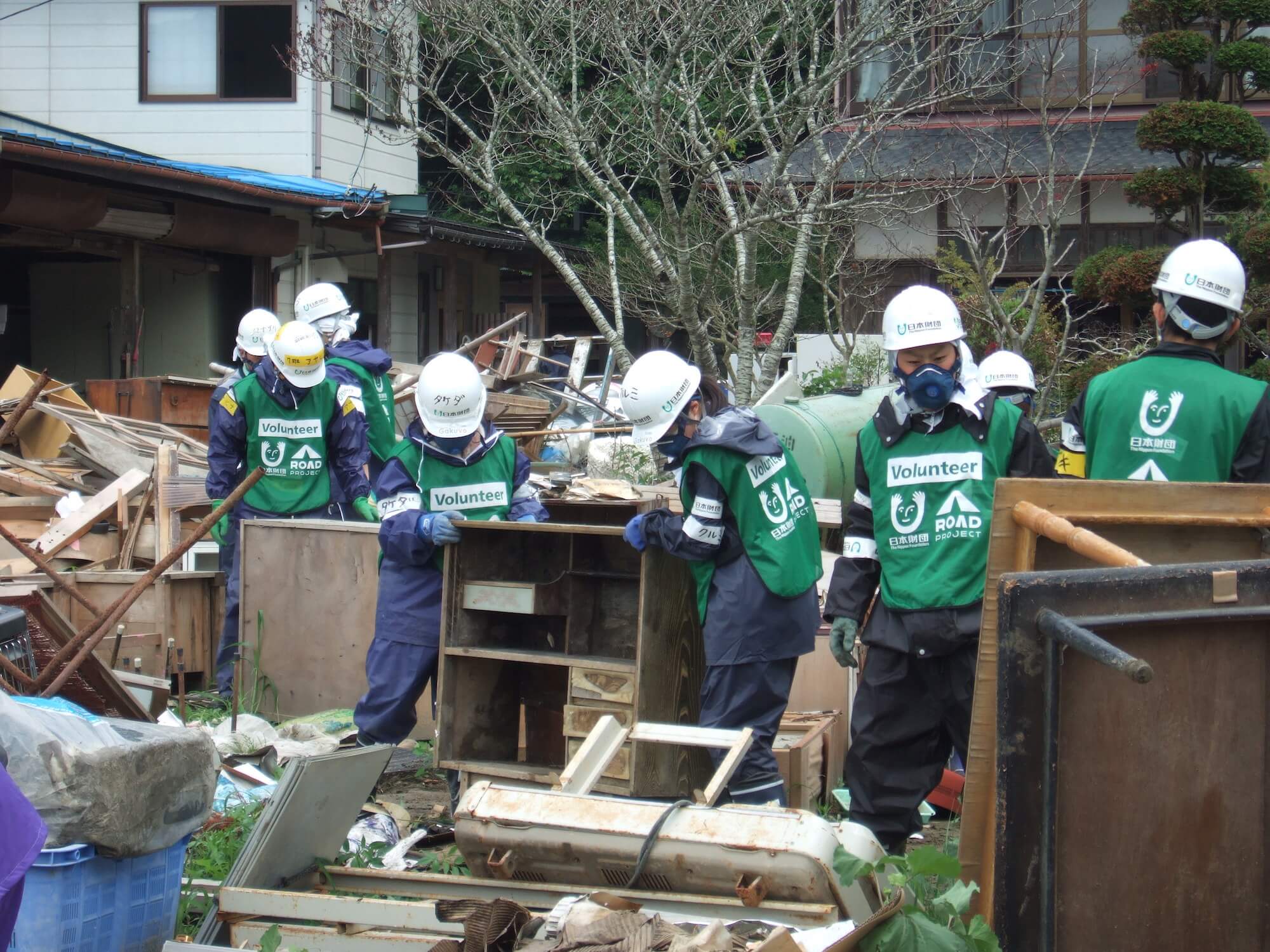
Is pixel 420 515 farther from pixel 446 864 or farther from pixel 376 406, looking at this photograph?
pixel 376 406

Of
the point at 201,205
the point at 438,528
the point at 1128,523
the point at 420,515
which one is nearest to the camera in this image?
the point at 1128,523

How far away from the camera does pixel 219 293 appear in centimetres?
1661

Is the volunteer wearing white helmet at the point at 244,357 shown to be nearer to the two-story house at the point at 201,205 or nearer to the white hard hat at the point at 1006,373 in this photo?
the white hard hat at the point at 1006,373

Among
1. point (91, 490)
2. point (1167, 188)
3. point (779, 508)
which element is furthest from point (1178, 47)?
point (91, 490)

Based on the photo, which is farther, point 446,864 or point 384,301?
point 384,301

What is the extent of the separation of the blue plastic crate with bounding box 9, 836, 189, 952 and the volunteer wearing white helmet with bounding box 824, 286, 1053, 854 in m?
2.16

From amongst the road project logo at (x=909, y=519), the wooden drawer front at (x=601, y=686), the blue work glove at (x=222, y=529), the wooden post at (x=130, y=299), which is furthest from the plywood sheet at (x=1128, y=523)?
the wooden post at (x=130, y=299)

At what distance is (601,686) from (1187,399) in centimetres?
235

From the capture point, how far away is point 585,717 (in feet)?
17.2

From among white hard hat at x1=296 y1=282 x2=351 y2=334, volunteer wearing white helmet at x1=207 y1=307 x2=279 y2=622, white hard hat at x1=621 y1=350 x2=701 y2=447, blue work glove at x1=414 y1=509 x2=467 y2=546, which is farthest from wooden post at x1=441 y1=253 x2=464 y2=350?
white hard hat at x1=621 y1=350 x2=701 y2=447

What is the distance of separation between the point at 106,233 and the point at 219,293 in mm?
2829

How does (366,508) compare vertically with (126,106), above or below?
below

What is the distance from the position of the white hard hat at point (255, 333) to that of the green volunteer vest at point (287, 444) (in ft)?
4.88

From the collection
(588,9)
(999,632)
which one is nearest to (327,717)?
(999,632)
